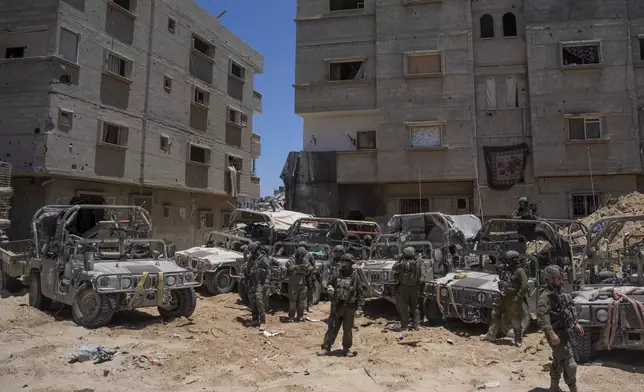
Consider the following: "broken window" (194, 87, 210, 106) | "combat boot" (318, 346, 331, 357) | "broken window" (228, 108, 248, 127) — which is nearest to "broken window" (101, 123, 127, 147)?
"broken window" (194, 87, 210, 106)

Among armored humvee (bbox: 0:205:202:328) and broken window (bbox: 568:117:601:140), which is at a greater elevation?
broken window (bbox: 568:117:601:140)

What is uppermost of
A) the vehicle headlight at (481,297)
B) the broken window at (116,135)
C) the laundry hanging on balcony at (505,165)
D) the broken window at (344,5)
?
the broken window at (344,5)

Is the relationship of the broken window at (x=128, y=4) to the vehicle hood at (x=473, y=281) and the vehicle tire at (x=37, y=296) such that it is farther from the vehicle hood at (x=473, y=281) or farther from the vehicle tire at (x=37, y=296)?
the vehicle hood at (x=473, y=281)

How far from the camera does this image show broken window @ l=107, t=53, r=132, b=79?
1891 centimetres

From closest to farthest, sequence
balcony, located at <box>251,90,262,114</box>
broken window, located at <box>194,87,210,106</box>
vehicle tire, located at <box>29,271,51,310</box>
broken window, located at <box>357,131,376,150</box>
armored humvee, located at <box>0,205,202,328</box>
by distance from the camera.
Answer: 1. armored humvee, located at <box>0,205,202,328</box>
2. vehicle tire, located at <box>29,271,51,310</box>
3. broken window, located at <box>357,131,376,150</box>
4. broken window, located at <box>194,87,210,106</box>
5. balcony, located at <box>251,90,262,114</box>

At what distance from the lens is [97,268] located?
924 cm

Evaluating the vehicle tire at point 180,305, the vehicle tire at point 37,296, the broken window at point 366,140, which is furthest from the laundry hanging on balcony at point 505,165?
the vehicle tire at point 37,296

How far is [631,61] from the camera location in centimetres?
1958

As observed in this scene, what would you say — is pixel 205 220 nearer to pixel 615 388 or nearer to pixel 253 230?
pixel 253 230

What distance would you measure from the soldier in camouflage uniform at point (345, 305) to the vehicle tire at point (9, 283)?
980 cm

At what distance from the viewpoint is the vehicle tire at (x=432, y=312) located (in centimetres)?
1009

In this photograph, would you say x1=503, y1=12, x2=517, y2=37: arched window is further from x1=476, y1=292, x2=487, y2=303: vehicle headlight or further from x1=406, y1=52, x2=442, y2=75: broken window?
x1=476, y1=292, x2=487, y2=303: vehicle headlight

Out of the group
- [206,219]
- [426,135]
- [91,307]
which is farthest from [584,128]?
[91,307]

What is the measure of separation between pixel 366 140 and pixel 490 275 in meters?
13.4
